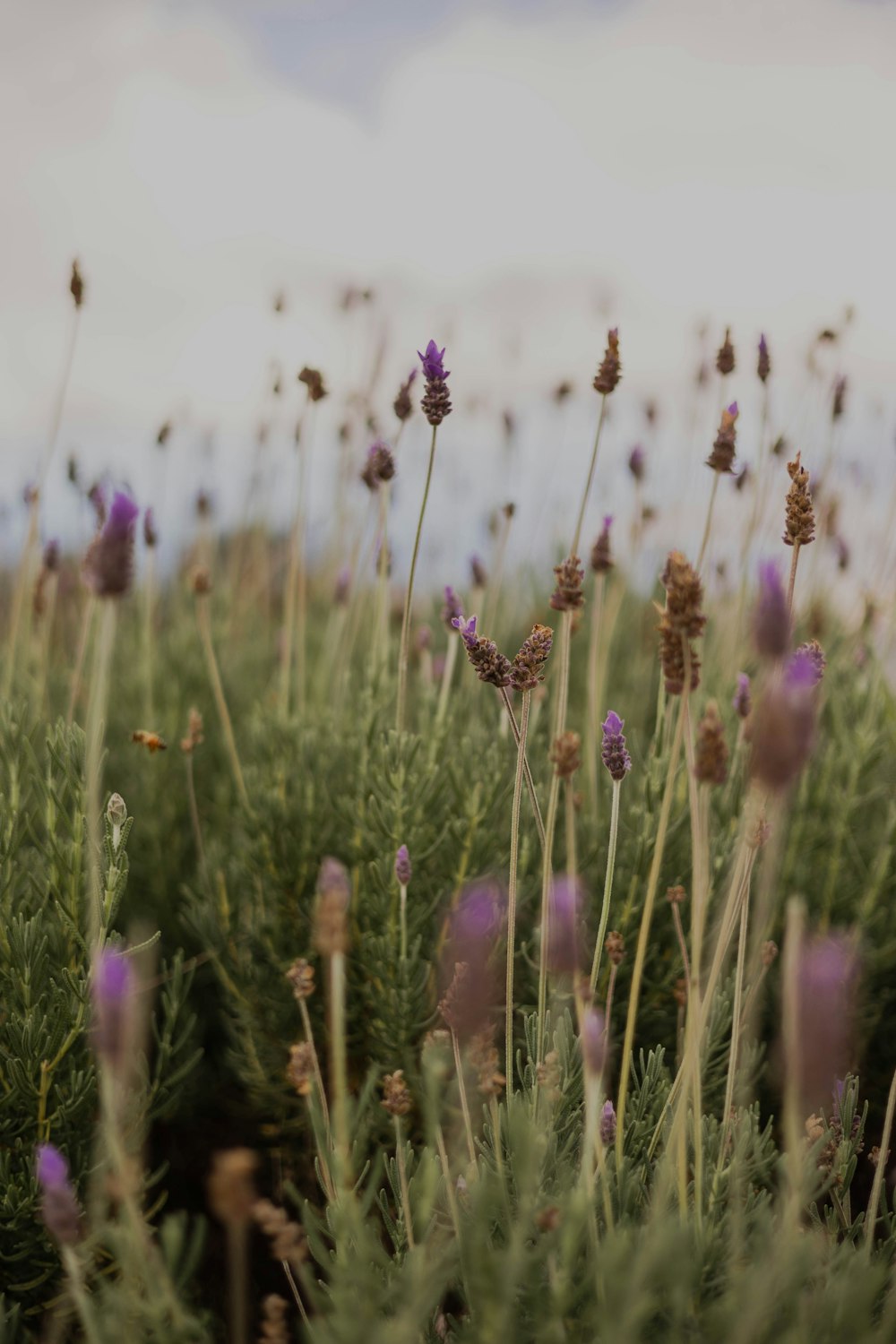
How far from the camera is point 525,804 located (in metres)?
1.59

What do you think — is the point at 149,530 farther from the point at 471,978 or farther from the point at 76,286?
the point at 471,978

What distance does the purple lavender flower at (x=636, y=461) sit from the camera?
6.22 feet

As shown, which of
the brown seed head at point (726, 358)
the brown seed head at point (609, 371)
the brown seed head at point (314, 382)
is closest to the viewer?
the brown seed head at point (609, 371)

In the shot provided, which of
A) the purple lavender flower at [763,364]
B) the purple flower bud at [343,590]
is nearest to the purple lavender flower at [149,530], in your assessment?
the purple flower bud at [343,590]

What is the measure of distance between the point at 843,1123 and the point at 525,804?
650mm

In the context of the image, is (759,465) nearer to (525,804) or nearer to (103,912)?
(525,804)

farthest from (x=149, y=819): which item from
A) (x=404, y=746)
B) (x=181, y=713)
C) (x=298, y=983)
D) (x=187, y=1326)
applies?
(x=187, y=1326)

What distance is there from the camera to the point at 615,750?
3.32 ft

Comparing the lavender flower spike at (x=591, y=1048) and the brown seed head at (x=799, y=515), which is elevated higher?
the brown seed head at (x=799, y=515)

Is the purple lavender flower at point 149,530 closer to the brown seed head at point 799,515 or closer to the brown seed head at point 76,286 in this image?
the brown seed head at point 76,286

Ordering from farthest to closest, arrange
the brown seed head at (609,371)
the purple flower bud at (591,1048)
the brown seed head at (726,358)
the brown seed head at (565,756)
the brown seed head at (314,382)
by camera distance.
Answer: the brown seed head at (314,382) → the brown seed head at (726,358) → the brown seed head at (609,371) → the brown seed head at (565,756) → the purple flower bud at (591,1048)

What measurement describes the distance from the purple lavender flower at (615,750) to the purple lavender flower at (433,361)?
427mm

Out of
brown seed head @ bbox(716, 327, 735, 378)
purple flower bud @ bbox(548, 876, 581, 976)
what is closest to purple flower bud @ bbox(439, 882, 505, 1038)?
purple flower bud @ bbox(548, 876, 581, 976)

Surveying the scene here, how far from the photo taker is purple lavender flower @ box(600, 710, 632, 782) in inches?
38.8
